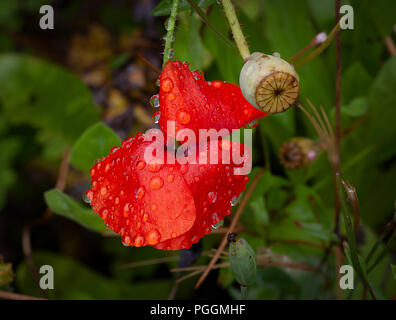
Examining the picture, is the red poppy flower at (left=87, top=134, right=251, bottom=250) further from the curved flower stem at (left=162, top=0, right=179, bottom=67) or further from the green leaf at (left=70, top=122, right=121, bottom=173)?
the green leaf at (left=70, top=122, right=121, bottom=173)

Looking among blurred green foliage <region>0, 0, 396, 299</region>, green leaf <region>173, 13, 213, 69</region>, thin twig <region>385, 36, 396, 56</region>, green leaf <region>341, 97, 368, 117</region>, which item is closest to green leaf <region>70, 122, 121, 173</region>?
blurred green foliage <region>0, 0, 396, 299</region>

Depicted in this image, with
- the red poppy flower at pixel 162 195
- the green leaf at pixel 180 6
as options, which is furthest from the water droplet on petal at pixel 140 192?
the green leaf at pixel 180 6

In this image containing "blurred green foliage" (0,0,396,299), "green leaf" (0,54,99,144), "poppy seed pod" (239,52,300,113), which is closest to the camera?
"poppy seed pod" (239,52,300,113)

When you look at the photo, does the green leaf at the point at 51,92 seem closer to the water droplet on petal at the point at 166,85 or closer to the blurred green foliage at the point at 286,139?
the blurred green foliage at the point at 286,139

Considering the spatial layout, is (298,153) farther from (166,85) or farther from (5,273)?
(5,273)

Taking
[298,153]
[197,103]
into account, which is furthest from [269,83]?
[298,153]

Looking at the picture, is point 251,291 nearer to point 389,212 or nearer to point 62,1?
point 389,212
